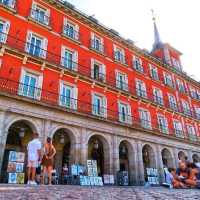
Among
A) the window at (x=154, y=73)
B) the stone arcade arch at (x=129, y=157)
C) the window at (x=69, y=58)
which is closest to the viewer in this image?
the window at (x=69, y=58)

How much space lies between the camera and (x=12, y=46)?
14.5 metres

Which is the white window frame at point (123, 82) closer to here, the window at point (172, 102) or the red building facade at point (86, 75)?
the red building facade at point (86, 75)

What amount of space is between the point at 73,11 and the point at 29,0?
393 centimetres

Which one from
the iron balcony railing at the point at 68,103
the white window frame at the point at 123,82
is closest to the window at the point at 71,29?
the white window frame at the point at 123,82

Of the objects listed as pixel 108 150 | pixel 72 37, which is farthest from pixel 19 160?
pixel 72 37

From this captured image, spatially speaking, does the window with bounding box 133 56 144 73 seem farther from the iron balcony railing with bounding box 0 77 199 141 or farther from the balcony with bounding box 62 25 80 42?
the balcony with bounding box 62 25 80 42

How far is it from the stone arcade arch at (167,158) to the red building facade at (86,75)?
136cm

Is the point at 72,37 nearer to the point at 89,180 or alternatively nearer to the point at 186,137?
the point at 89,180

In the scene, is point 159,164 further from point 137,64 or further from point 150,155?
point 137,64

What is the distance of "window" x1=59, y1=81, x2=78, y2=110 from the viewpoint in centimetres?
1575

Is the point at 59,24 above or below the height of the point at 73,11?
below

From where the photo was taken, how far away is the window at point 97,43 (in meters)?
20.3

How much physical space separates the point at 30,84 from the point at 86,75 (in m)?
4.71

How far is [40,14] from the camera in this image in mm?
17656
